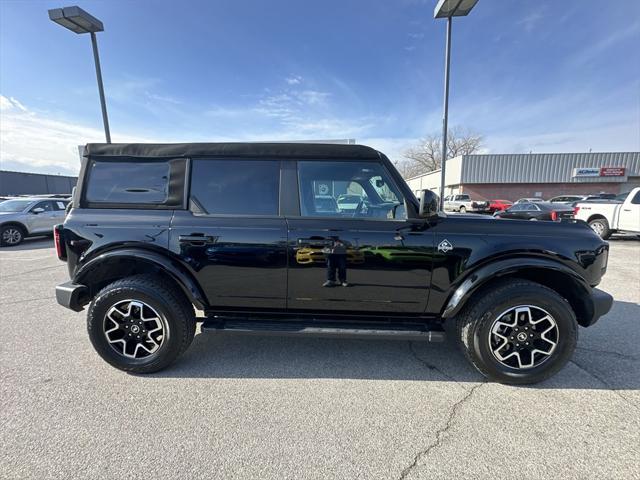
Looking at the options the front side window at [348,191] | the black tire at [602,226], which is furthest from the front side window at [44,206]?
the black tire at [602,226]

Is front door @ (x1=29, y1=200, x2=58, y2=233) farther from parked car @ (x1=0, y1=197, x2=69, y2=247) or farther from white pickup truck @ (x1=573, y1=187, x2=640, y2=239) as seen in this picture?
white pickup truck @ (x1=573, y1=187, x2=640, y2=239)

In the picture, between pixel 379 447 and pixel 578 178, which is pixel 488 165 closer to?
pixel 578 178

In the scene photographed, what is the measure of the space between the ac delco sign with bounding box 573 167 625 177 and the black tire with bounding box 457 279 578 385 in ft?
122

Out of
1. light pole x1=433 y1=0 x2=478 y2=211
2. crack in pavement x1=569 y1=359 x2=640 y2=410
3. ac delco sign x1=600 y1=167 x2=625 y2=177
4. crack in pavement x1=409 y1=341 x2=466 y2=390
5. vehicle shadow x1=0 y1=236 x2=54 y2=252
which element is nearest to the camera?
crack in pavement x1=569 y1=359 x2=640 y2=410

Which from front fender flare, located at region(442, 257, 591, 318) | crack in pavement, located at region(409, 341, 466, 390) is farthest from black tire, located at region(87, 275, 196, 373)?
front fender flare, located at region(442, 257, 591, 318)

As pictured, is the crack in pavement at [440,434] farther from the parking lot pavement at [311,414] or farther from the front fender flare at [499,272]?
the front fender flare at [499,272]

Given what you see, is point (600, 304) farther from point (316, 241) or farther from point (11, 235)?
point (11, 235)

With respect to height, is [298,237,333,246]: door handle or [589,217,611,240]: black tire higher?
[298,237,333,246]: door handle

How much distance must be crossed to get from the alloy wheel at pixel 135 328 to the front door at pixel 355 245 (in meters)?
1.20

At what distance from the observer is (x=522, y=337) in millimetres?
2455

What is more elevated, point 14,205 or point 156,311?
point 14,205

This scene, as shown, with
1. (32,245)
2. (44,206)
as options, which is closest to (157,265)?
(32,245)

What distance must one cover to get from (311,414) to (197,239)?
1648 millimetres

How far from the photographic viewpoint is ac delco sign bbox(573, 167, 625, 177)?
2984cm
